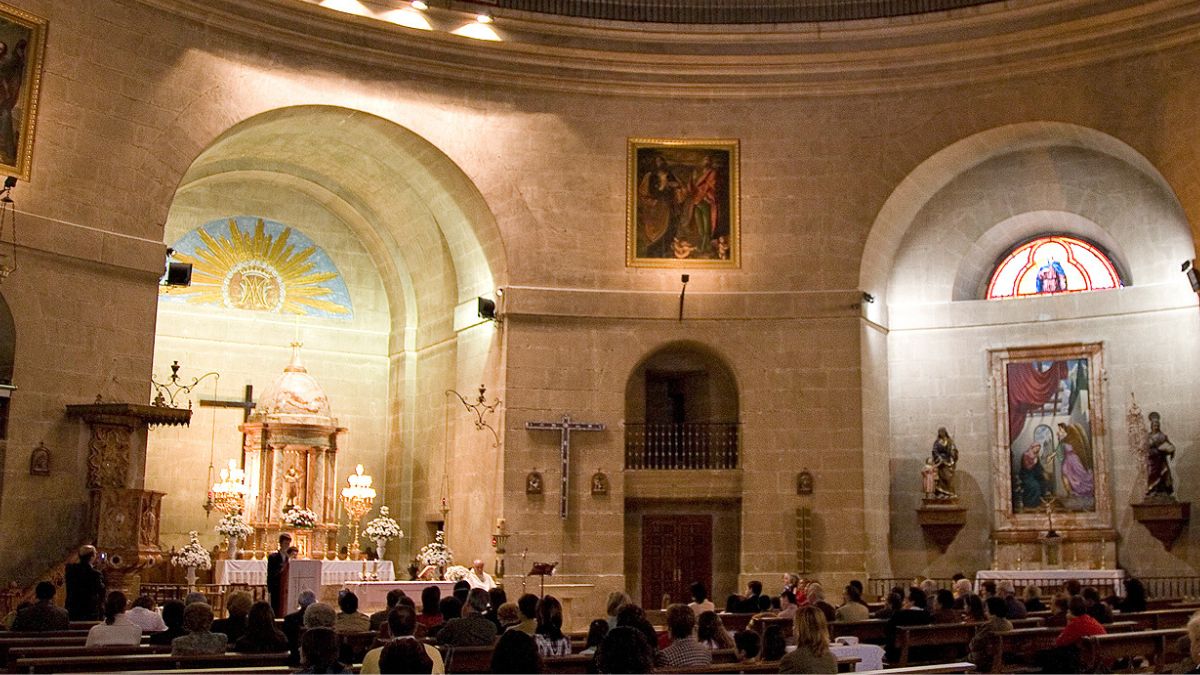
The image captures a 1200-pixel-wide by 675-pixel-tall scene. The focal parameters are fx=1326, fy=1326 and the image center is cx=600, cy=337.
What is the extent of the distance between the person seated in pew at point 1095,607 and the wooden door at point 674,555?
36.7 feet

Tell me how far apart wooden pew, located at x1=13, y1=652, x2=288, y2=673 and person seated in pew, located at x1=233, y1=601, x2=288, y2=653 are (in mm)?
177

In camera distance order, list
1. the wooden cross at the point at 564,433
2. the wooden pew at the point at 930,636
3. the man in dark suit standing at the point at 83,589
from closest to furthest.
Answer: the wooden pew at the point at 930,636 < the man in dark suit standing at the point at 83,589 < the wooden cross at the point at 564,433

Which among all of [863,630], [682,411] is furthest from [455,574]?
[863,630]

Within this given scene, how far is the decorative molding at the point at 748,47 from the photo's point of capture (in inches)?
839

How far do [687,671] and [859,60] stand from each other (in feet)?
54.4

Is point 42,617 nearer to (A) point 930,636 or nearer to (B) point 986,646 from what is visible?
(A) point 930,636

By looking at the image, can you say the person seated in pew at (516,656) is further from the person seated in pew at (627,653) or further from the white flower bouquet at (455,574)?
the white flower bouquet at (455,574)

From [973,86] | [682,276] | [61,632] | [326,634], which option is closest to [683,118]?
[682,276]

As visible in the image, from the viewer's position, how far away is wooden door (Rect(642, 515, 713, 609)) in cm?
2300

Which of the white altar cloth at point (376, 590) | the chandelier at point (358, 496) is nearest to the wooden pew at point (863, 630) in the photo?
the white altar cloth at point (376, 590)

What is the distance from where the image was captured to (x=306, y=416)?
902 inches

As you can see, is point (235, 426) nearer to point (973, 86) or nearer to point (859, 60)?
point (859, 60)

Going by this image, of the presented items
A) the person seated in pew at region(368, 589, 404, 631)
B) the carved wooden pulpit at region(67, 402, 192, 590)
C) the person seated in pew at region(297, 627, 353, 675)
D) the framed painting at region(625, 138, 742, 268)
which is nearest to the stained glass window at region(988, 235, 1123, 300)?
the framed painting at region(625, 138, 742, 268)

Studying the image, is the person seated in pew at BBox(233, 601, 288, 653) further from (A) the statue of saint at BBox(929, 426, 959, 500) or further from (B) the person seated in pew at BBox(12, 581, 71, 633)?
(A) the statue of saint at BBox(929, 426, 959, 500)
